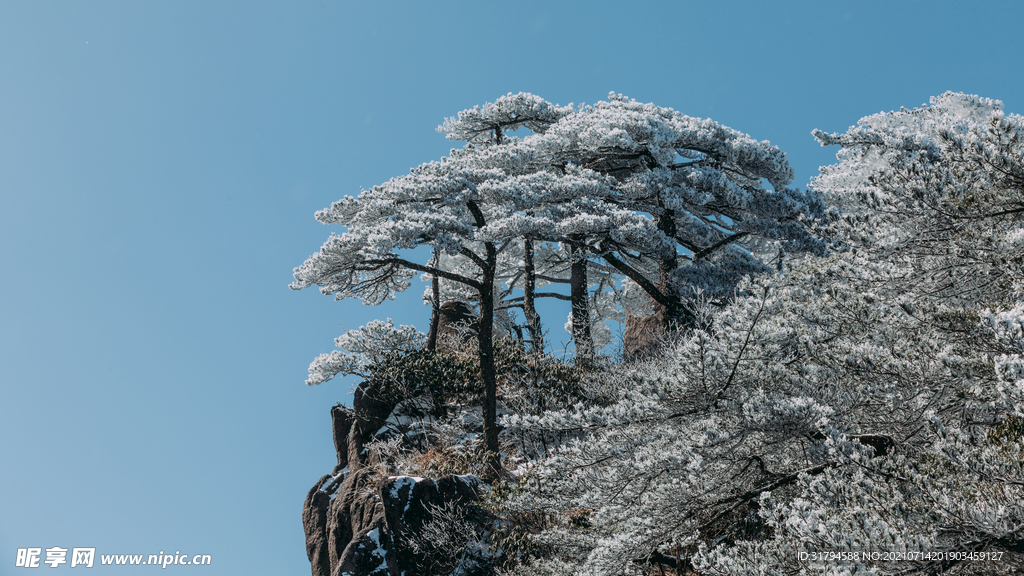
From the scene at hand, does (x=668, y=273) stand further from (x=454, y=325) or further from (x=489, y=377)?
(x=489, y=377)

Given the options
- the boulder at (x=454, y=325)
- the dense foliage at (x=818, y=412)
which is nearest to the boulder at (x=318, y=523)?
the dense foliage at (x=818, y=412)

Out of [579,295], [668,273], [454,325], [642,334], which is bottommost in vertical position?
[642,334]

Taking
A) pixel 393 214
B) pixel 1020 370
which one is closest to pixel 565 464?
pixel 1020 370

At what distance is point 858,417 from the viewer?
6.66 metres

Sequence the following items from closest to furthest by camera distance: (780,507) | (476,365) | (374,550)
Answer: (780,507), (374,550), (476,365)

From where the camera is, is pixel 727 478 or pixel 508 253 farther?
pixel 508 253

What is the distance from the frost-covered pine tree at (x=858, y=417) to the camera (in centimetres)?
455

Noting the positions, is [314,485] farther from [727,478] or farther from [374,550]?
[727,478]

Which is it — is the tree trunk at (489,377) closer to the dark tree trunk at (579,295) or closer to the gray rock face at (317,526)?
the gray rock face at (317,526)

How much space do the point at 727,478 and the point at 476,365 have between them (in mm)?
8377

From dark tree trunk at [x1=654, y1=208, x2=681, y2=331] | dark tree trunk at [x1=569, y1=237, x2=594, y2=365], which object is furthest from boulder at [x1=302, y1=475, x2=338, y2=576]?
dark tree trunk at [x1=654, y1=208, x2=681, y2=331]

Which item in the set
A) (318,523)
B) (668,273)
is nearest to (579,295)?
(668,273)

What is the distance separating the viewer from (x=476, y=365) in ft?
48.0

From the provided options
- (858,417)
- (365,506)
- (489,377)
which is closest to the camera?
(858,417)
